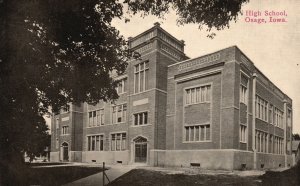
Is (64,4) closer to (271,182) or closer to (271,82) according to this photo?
(271,182)

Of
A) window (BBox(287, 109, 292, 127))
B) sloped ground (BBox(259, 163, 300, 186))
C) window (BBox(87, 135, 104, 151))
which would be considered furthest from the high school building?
sloped ground (BBox(259, 163, 300, 186))

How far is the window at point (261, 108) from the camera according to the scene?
27.0 m

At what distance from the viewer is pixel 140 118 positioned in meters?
27.9

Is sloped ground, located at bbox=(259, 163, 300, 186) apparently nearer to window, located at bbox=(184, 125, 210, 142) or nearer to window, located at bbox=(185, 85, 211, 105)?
window, located at bbox=(184, 125, 210, 142)

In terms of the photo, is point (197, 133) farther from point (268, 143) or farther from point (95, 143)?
point (95, 143)

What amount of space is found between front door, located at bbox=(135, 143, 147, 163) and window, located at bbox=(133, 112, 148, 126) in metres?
1.96

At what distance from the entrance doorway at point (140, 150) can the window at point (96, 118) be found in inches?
313

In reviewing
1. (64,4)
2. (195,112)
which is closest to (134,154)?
(195,112)

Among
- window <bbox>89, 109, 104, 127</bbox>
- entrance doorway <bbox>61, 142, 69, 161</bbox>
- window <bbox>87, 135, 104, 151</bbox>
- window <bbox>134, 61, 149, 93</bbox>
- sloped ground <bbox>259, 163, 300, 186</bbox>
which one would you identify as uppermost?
window <bbox>134, 61, 149, 93</bbox>

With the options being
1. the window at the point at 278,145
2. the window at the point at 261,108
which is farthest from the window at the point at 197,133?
the window at the point at 278,145

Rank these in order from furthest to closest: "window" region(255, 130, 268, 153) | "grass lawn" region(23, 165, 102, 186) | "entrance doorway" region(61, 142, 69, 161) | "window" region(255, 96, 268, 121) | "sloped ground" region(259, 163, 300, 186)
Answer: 1. "entrance doorway" region(61, 142, 69, 161)
2. "window" region(255, 96, 268, 121)
3. "window" region(255, 130, 268, 153)
4. "grass lawn" region(23, 165, 102, 186)
5. "sloped ground" region(259, 163, 300, 186)

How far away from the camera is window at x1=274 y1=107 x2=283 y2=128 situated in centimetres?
3278

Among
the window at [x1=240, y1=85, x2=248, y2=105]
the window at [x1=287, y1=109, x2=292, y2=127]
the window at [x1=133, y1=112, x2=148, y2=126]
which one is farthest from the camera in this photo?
the window at [x1=287, y1=109, x2=292, y2=127]

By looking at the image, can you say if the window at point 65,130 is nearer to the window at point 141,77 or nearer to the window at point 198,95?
the window at point 141,77
